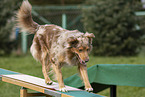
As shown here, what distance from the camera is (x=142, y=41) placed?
10953 millimetres

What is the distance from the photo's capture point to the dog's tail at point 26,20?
373 centimetres

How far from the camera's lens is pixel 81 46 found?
2850 mm

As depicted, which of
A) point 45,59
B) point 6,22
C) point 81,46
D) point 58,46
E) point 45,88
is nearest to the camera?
point 81,46

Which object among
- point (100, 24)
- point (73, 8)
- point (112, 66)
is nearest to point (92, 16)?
point (100, 24)

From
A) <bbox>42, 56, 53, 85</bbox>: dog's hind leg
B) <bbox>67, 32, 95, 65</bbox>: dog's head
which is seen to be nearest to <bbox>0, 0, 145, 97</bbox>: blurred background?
<bbox>42, 56, 53, 85</bbox>: dog's hind leg

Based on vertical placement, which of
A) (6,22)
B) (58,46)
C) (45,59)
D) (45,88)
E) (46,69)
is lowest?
(6,22)

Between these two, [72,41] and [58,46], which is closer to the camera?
[72,41]

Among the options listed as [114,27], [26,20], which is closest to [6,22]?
[114,27]

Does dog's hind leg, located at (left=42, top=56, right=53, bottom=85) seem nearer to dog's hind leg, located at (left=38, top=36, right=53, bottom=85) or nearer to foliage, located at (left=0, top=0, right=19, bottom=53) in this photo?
dog's hind leg, located at (left=38, top=36, right=53, bottom=85)

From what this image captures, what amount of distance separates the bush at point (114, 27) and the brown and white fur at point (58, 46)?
724cm

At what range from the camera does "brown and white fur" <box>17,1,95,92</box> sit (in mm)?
2908

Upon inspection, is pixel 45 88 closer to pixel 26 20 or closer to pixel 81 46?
pixel 81 46

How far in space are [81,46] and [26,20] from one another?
Result: 1276 mm

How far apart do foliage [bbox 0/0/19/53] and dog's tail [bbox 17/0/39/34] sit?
7560 mm
